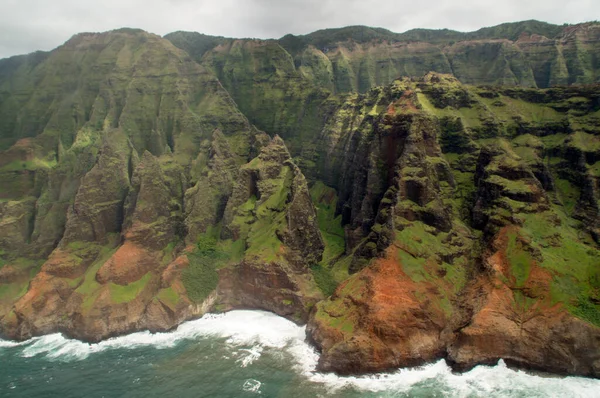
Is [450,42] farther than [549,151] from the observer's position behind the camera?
Yes

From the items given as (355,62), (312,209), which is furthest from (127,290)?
(355,62)

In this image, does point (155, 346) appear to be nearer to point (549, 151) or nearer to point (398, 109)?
point (398, 109)

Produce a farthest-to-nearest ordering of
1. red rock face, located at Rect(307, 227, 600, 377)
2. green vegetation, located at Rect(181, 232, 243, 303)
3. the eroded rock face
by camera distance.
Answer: green vegetation, located at Rect(181, 232, 243, 303), the eroded rock face, red rock face, located at Rect(307, 227, 600, 377)

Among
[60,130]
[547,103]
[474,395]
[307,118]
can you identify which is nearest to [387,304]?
[474,395]

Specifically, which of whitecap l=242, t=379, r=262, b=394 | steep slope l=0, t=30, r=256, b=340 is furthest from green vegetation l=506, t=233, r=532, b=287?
steep slope l=0, t=30, r=256, b=340

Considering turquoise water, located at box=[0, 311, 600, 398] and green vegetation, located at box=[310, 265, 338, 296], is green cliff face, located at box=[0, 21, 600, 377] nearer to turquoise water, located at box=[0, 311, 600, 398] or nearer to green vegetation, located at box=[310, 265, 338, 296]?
green vegetation, located at box=[310, 265, 338, 296]

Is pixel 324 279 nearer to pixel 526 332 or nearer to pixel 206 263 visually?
pixel 206 263
